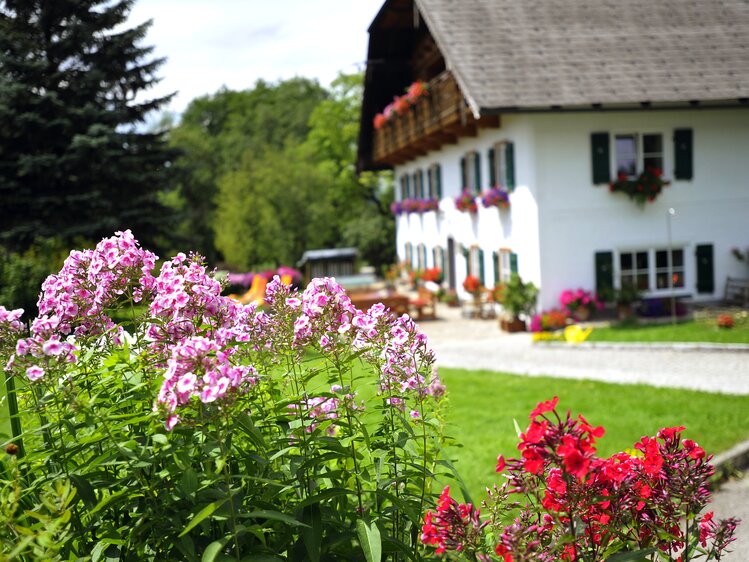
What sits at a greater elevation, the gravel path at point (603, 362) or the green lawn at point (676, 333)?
the green lawn at point (676, 333)

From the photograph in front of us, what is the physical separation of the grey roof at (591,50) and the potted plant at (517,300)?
410 cm

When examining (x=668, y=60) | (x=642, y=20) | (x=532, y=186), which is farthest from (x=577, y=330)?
(x=642, y=20)

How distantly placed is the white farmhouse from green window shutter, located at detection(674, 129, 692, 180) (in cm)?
3

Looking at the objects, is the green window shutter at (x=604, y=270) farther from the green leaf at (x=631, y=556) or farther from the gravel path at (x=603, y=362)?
the green leaf at (x=631, y=556)

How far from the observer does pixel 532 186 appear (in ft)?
64.4

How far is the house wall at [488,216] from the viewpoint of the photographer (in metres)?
19.9

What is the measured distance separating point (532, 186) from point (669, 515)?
1722cm

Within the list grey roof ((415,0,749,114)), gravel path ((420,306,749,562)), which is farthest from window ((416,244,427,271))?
gravel path ((420,306,749,562))

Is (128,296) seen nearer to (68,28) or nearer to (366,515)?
(366,515)

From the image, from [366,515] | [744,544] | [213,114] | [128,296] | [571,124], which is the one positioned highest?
[213,114]

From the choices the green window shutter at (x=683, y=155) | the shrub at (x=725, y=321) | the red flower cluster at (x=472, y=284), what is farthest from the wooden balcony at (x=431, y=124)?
the shrub at (x=725, y=321)

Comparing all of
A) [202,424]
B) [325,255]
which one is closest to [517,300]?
[202,424]

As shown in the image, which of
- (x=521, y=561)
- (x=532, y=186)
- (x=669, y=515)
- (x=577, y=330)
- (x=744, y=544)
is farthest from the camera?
(x=532, y=186)

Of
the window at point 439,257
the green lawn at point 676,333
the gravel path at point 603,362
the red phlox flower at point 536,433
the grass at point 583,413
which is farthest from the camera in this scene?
the window at point 439,257
